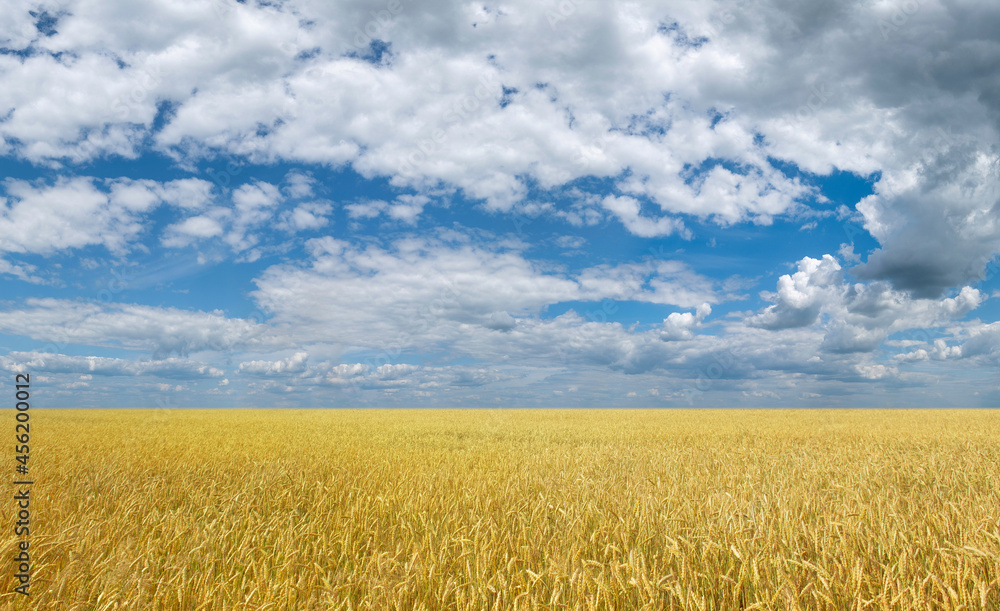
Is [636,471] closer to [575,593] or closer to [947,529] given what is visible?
[947,529]

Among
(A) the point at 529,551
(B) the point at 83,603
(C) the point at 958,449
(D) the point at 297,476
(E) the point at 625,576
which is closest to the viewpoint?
(B) the point at 83,603

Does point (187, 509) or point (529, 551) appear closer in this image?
point (529, 551)

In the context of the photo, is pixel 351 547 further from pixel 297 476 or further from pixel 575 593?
pixel 297 476

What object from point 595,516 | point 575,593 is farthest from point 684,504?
point 575,593

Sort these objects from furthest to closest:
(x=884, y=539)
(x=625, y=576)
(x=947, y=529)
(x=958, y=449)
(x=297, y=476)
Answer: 1. (x=958, y=449)
2. (x=297, y=476)
3. (x=947, y=529)
4. (x=884, y=539)
5. (x=625, y=576)

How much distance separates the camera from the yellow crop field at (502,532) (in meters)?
4.08

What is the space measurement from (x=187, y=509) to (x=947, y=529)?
10.4 m

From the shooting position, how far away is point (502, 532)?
19.1 ft

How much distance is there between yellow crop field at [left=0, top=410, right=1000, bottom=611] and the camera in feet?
13.4

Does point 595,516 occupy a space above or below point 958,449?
above

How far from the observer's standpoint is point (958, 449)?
16109mm

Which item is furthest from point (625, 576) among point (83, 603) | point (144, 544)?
point (144, 544)

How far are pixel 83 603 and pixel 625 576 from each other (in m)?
4.52

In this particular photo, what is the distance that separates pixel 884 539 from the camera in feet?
18.1
